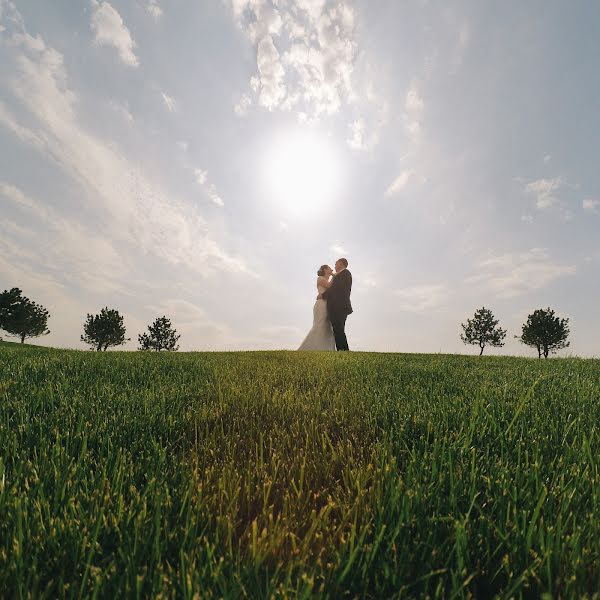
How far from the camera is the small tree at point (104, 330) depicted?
179 ft

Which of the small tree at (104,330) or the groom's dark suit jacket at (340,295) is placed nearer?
the groom's dark suit jacket at (340,295)

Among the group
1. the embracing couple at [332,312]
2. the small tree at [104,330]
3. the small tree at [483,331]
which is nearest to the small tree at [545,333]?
the small tree at [483,331]

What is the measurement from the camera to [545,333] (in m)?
46.5

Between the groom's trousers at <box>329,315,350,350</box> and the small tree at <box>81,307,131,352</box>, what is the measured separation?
48842 millimetres

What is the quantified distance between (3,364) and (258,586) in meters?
5.35

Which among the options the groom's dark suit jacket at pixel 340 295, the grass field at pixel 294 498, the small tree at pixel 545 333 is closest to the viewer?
the grass field at pixel 294 498

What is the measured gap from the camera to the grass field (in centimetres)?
111

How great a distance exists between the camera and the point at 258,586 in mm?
1037

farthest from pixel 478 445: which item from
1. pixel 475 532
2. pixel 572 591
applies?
pixel 572 591

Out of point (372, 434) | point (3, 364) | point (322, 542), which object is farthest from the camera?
point (3, 364)

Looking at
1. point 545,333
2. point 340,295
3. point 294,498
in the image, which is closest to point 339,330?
point 340,295

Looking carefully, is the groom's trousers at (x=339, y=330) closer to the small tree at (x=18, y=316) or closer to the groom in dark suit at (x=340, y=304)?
the groom in dark suit at (x=340, y=304)

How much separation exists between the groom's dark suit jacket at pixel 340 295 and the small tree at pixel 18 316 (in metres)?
51.6

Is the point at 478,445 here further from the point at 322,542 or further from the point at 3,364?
the point at 3,364
